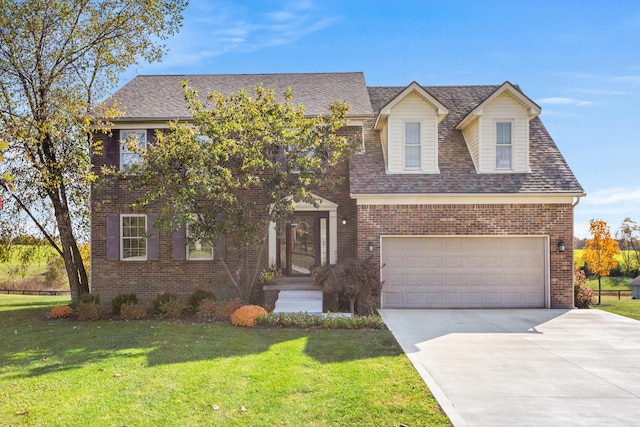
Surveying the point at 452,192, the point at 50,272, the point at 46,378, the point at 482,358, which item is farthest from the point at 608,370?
the point at 50,272

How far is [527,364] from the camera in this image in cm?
815

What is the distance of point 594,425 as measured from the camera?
5586 mm

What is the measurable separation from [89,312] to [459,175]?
11404mm

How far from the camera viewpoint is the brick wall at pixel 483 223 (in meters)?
→ 13.9

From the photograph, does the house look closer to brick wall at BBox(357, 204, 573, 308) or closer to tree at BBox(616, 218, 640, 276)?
brick wall at BBox(357, 204, 573, 308)

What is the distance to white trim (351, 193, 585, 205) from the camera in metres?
13.8

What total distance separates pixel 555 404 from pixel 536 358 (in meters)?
2.43

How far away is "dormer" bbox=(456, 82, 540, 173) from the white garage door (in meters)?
2.29

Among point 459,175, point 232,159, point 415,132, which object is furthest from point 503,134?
point 232,159

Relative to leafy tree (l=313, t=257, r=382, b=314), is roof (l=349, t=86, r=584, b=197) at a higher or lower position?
higher

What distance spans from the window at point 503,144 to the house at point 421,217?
3cm

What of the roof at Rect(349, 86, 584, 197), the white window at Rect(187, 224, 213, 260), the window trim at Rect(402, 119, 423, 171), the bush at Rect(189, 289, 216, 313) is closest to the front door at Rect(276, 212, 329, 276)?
the roof at Rect(349, 86, 584, 197)

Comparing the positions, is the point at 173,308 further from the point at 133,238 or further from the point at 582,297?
the point at 582,297

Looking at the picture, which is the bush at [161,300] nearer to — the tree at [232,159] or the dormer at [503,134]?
the tree at [232,159]
